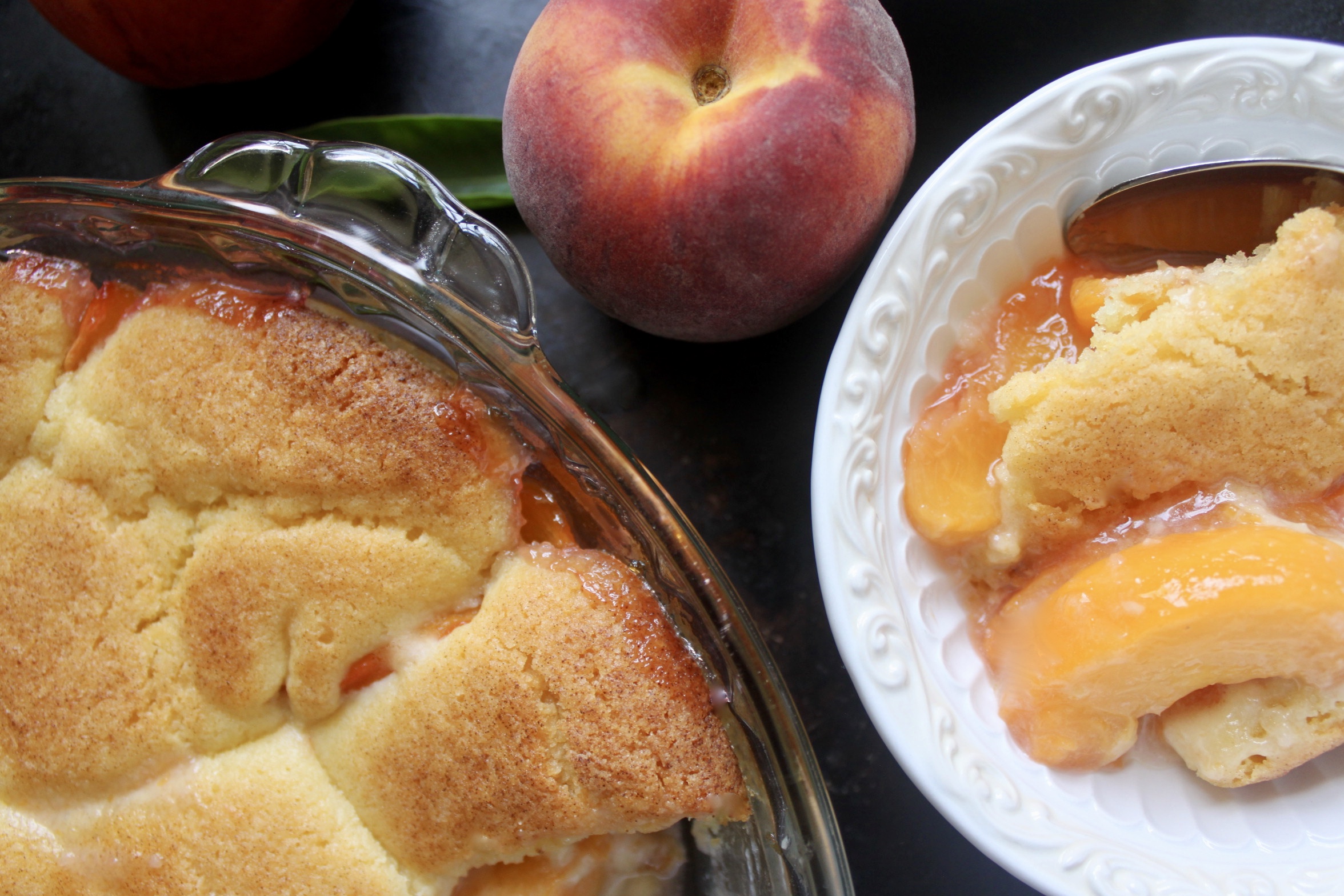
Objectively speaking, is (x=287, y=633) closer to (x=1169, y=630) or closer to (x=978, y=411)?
(x=978, y=411)

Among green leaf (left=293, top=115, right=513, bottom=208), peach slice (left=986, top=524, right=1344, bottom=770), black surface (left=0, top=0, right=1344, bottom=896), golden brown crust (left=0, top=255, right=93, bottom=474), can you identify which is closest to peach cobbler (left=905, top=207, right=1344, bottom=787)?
peach slice (left=986, top=524, right=1344, bottom=770)

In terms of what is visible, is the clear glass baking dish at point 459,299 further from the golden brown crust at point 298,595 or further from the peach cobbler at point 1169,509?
the peach cobbler at point 1169,509

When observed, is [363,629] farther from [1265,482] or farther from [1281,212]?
[1281,212]

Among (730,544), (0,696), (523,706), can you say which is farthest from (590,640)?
(0,696)

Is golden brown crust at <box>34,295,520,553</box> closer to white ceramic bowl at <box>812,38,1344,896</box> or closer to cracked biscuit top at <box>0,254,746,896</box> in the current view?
cracked biscuit top at <box>0,254,746,896</box>

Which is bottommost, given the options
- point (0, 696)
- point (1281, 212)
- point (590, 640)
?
point (0, 696)

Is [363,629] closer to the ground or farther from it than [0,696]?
farther from it

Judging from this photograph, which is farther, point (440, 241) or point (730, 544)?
point (730, 544)
